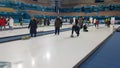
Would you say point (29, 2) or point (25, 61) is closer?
point (25, 61)

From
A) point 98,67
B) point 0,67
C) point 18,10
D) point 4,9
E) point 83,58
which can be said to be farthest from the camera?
point 18,10

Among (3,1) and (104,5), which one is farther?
(104,5)

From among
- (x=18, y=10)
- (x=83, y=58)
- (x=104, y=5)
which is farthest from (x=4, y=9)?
(x=83, y=58)

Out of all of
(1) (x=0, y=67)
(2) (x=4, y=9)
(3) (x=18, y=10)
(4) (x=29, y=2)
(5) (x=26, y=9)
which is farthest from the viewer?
(4) (x=29, y=2)

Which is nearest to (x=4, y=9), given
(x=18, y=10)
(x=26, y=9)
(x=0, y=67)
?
(x=18, y=10)

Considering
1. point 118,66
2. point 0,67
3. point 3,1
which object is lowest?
point 118,66

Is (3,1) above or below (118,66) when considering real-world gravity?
above

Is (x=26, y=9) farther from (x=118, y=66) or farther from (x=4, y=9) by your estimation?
(x=118, y=66)

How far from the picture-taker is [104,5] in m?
49.7

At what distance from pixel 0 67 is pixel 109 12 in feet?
154

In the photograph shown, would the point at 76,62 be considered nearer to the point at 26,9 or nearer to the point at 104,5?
the point at 26,9

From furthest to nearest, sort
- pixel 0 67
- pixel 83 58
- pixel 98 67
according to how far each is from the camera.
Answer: pixel 83 58 → pixel 98 67 → pixel 0 67

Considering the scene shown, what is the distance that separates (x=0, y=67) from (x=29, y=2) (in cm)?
4483

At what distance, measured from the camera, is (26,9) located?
144ft
